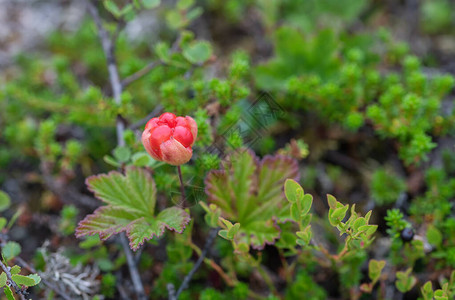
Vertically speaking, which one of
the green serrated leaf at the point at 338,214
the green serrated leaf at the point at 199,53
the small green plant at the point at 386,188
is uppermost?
the green serrated leaf at the point at 199,53

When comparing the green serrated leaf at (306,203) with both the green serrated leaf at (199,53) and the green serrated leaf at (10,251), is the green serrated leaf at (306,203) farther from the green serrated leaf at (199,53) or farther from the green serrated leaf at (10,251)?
the green serrated leaf at (10,251)

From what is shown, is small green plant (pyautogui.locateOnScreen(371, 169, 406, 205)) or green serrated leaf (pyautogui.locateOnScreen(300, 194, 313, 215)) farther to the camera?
small green plant (pyautogui.locateOnScreen(371, 169, 406, 205))

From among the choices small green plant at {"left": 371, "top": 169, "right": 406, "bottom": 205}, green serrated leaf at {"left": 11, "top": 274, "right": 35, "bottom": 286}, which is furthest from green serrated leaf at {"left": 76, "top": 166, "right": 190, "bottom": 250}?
small green plant at {"left": 371, "top": 169, "right": 406, "bottom": 205}

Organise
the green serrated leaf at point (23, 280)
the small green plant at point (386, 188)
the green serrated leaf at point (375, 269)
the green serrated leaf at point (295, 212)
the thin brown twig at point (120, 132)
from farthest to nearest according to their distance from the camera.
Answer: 1. the small green plant at point (386, 188)
2. the thin brown twig at point (120, 132)
3. the green serrated leaf at point (375, 269)
4. the green serrated leaf at point (295, 212)
5. the green serrated leaf at point (23, 280)

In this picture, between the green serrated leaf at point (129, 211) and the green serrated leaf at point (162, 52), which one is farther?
the green serrated leaf at point (162, 52)

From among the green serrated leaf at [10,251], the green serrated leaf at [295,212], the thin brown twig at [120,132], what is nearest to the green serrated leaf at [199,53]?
the thin brown twig at [120,132]

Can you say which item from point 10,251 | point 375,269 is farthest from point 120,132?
point 375,269

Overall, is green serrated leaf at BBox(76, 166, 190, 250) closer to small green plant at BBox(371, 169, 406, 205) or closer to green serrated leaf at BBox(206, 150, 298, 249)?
green serrated leaf at BBox(206, 150, 298, 249)

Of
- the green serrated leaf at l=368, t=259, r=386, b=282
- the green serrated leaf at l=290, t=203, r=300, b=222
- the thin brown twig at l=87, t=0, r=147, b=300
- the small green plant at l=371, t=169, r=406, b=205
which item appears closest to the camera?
the green serrated leaf at l=290, t=203, r=300, b=222

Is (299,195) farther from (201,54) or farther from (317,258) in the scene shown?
(201,54)
